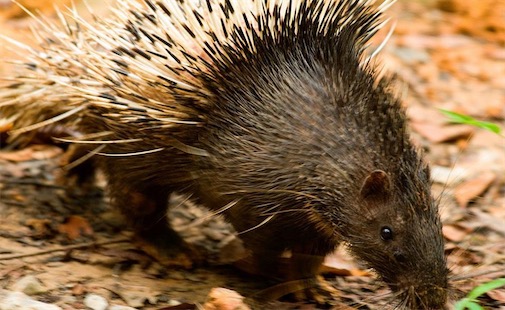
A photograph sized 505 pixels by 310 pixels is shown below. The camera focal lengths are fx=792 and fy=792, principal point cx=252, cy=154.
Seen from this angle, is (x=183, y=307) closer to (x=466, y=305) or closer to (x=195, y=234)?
(x=195, y=234)

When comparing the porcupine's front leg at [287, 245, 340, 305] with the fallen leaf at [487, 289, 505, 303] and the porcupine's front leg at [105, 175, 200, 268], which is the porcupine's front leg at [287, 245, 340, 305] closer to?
the porcupine's front leg at [105, 175, 200, 268]

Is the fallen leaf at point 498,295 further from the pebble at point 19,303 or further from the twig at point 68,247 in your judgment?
the pebble at point 19,303

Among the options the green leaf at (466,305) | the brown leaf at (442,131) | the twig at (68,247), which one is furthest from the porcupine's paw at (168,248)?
the brown leaf at (442,131)

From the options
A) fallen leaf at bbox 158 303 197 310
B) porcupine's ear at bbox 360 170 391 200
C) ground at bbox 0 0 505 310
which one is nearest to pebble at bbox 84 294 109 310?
ground at bbox 0 0 505 310

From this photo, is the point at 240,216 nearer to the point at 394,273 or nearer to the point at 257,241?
the point at 257,241

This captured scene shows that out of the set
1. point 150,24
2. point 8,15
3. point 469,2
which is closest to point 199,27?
point 150,24

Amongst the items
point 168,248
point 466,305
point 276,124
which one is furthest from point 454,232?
point 168,248
